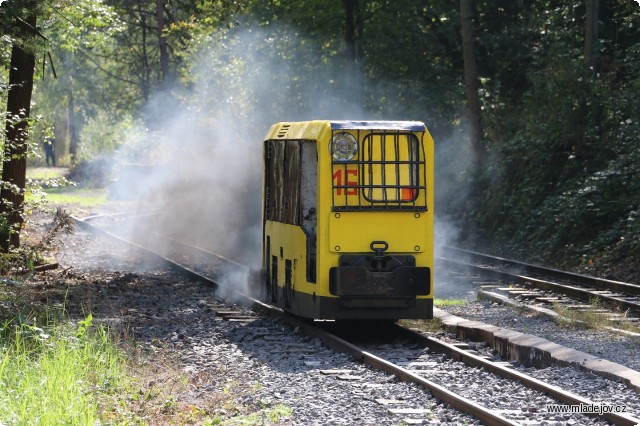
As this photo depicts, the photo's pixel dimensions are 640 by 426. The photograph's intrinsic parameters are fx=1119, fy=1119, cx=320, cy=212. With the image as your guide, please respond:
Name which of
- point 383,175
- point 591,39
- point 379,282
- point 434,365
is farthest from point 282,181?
point 591,39

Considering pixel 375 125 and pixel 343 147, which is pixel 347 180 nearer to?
pixel 343 147

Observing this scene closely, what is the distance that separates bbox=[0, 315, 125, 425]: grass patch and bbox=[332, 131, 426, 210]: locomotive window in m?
3.46

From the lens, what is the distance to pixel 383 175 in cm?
1402

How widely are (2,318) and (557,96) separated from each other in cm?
1767

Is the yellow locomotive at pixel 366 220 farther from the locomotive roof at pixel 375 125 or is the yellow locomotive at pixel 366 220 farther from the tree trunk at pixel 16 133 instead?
the tree trunk at pixel 16 133

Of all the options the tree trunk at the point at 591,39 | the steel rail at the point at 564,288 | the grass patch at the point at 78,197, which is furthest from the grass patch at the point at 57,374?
the grass patch at the point at 78,197

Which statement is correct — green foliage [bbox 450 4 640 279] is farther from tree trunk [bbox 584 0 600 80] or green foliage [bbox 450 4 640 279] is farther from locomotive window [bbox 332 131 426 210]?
locomotive window [bbox 332 131 426 210]

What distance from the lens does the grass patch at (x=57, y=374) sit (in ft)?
29.7

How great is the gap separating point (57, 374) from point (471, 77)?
2184cm

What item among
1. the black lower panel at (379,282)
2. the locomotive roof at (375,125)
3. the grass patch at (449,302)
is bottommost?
the grass patch at (449,302)

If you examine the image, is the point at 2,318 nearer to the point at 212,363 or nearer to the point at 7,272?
the point at 212,363

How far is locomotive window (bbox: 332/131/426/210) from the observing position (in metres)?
13.9

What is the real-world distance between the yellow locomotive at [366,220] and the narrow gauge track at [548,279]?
4.16 metres

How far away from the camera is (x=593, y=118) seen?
88.3ft
